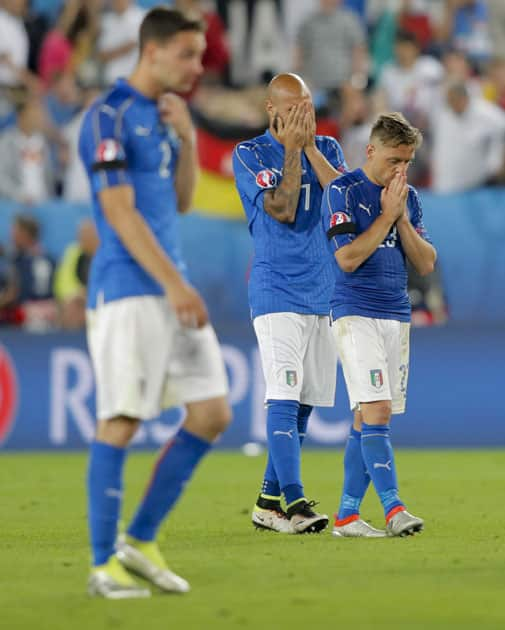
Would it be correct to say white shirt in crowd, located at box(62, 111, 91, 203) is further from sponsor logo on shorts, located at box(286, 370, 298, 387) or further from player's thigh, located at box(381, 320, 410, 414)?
player's thigh, located at box(381, 320, 410, 414)

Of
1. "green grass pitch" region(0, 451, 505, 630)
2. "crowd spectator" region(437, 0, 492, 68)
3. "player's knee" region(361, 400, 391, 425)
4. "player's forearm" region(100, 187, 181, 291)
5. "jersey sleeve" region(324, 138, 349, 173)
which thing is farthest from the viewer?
"crowd spectator" region(437, 0, 492, 68)

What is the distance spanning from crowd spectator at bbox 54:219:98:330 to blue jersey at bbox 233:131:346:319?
6.89 metres

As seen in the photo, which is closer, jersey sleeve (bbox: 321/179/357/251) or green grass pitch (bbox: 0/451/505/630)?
green grass pitch (bbox: 0/451/505/630)

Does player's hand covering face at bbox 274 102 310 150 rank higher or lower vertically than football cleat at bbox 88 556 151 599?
higher

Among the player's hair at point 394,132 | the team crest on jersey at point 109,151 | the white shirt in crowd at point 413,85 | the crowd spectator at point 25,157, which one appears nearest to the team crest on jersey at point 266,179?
the player's hair at point 394,132

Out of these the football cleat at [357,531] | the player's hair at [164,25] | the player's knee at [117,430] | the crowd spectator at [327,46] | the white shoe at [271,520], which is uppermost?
the crowd spectator at [327,46]

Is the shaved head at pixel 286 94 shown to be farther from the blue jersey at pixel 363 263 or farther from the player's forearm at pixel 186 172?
the player's forearm at pixel 186 172

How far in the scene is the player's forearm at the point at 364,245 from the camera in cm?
746

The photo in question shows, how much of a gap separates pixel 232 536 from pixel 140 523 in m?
2.08

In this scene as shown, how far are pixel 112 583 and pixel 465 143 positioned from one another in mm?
11570

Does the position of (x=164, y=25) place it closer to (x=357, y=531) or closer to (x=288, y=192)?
(x=288, y=192)

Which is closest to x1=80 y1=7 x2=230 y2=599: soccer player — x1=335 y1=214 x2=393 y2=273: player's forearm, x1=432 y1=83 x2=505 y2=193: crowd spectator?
x1=335 y1=214 x2=393 y2=273: player's forearm

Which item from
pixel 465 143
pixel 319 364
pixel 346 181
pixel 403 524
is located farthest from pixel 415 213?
pixel 465 143

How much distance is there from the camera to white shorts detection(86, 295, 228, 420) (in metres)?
5.61
